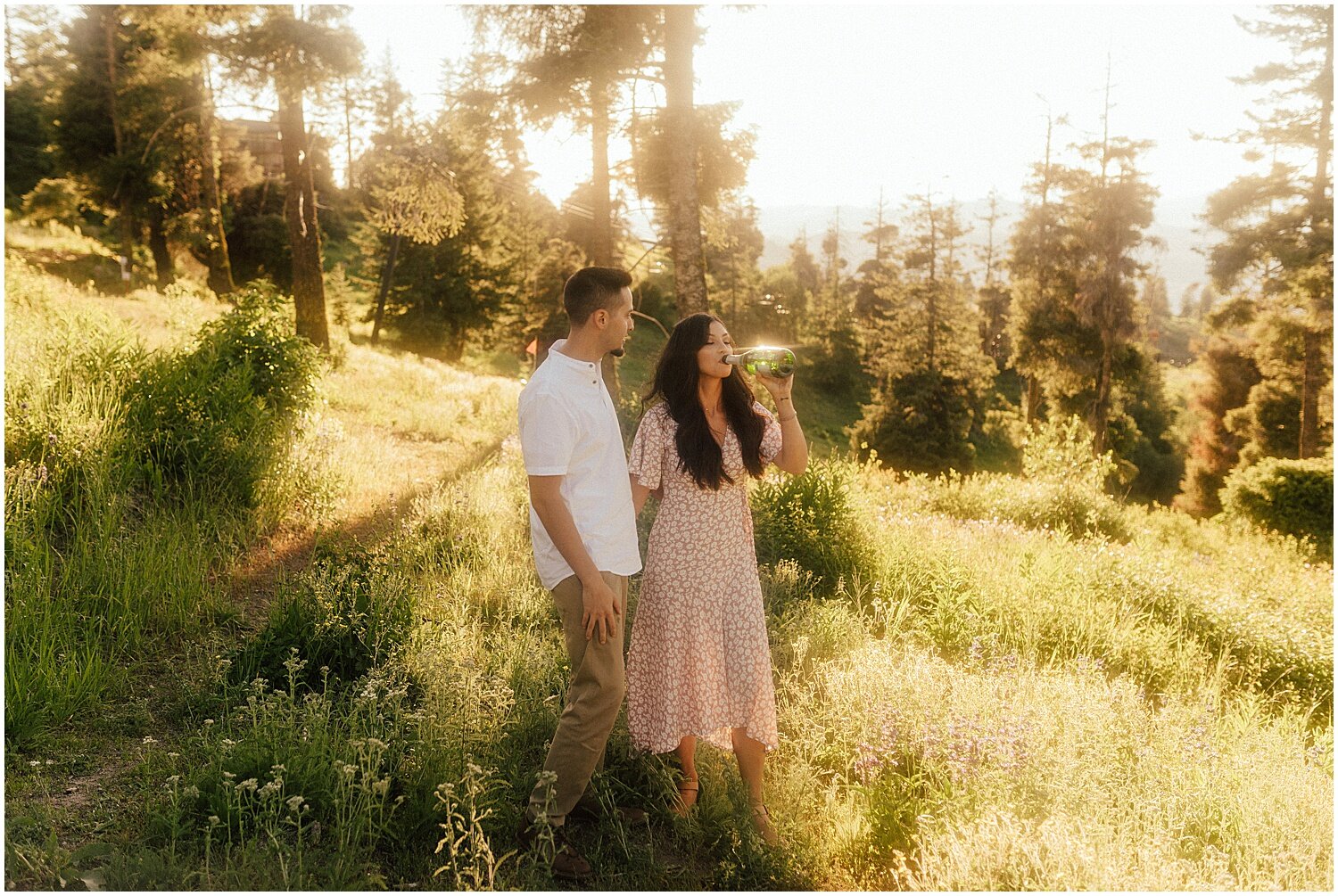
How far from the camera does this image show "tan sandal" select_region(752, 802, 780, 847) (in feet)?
11.0

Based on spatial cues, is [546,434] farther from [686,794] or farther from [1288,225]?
[1288,225]

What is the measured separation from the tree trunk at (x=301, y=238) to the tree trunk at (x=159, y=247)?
1430cm

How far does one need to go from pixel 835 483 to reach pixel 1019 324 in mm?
29204

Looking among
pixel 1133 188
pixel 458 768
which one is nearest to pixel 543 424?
pixel 458 768

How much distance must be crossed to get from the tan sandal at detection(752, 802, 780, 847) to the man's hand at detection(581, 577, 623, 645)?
107cm

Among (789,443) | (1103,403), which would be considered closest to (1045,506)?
(789,443)

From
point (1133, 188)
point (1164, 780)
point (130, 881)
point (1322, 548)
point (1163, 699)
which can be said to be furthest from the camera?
point (1133, 188)

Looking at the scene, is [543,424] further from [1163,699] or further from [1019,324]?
[1019,324]

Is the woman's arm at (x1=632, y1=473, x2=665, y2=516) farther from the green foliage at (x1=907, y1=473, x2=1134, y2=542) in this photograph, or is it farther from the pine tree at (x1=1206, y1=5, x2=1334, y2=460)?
the pine tree at (x1=1206, y1=5, x2=1334, y2=460)

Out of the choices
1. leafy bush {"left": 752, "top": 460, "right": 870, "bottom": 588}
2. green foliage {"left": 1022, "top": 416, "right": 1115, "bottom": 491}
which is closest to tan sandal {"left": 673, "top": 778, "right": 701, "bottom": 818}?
leafy bush {"left": 752, "top": 460, "right": 870, "bottom": 588}

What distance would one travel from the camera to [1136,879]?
2.87 meters

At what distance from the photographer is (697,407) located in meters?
3.54

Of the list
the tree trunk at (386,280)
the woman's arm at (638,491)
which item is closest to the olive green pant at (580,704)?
the woman's arm at (638,491)

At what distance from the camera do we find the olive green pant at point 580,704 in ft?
10.2
